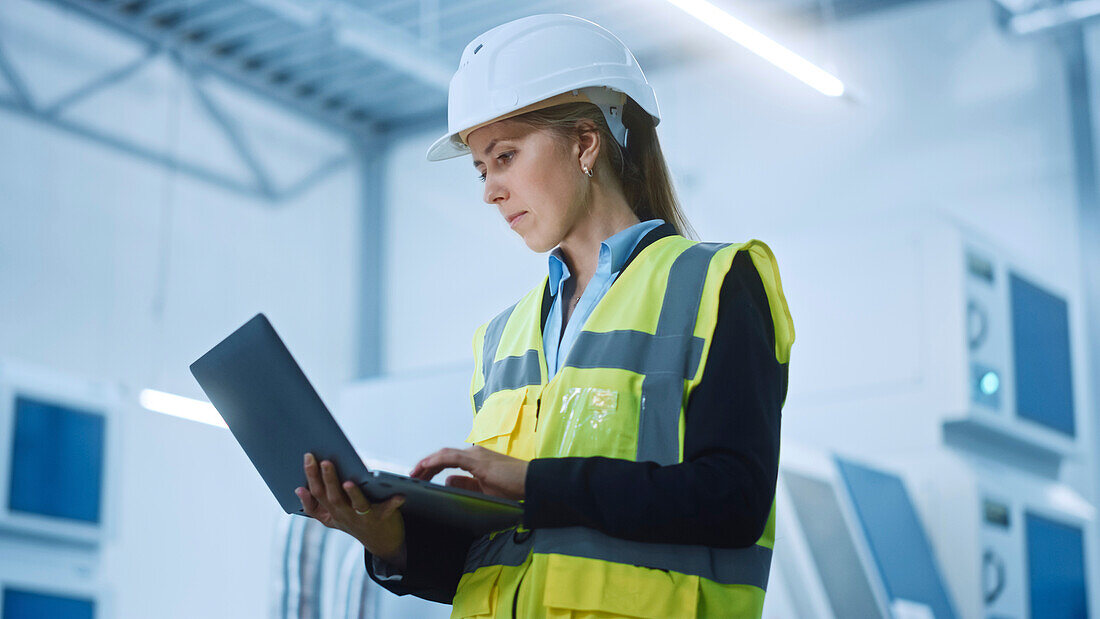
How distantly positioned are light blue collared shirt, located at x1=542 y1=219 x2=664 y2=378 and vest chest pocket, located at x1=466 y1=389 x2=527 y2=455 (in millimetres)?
59

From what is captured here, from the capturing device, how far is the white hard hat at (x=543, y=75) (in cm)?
156

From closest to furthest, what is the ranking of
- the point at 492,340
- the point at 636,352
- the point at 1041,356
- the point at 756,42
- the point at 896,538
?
the point at 636,352, the point at 492,340, the point at 896,538, the point at 1041,356, the point at 756,42

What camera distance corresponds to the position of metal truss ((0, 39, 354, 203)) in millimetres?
7273

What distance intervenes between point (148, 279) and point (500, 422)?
22.2 ft

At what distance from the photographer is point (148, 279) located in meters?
7.75

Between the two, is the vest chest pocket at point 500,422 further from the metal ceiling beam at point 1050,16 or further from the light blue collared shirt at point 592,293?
the metal ceiling beam at point 1050,16

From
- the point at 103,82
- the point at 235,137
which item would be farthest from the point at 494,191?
the point at 235,137

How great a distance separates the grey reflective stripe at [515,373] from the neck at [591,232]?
13cm

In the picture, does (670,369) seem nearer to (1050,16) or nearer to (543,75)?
(543,75)

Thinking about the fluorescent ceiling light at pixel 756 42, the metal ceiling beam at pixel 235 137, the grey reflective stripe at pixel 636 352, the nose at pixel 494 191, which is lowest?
the grey reflective stripe at pixel 636 352

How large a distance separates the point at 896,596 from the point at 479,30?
5446 mm

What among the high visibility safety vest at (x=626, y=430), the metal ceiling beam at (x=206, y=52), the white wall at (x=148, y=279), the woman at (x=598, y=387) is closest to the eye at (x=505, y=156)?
the woman at (x=598, y=387)

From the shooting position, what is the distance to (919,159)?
6.91 meters

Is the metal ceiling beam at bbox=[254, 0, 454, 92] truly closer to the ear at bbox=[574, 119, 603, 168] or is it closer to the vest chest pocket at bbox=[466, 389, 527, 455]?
the ear at bbox=[574, 119, 603, 168]
